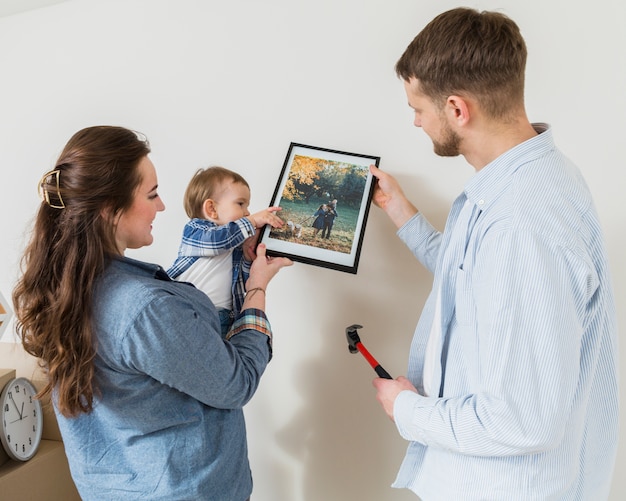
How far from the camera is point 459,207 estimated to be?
1.26 m

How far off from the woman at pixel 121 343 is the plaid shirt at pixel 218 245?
236 mm

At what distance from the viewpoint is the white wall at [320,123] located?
56.6 inches

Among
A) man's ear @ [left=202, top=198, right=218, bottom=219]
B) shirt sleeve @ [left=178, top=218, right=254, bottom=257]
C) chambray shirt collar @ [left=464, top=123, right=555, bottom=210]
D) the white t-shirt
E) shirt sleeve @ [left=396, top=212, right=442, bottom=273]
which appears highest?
chambray shirt collar @ [left=464, top=123, right=555, bottom=210]

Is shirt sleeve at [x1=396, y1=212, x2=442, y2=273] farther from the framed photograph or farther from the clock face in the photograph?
the clock face

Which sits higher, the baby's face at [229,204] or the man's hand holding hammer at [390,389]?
→ the baby's face at [229,204]

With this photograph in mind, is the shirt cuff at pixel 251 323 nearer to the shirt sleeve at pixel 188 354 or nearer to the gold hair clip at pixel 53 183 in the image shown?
the shirt sleeve at pixel 188 354

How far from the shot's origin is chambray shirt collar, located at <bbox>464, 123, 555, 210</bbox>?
1007 mm

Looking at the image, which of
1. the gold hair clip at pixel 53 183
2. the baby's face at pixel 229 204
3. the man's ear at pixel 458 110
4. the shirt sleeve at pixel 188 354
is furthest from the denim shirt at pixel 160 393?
the man's ear at pixel 458 110

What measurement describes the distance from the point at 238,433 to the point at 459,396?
0.59 m

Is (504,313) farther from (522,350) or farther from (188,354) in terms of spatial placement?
(188,354)

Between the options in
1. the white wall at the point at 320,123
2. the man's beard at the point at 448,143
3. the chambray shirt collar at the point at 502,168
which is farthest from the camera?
the white wall at the point at 320,123

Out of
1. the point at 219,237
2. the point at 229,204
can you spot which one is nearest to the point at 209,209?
the point at 229,204

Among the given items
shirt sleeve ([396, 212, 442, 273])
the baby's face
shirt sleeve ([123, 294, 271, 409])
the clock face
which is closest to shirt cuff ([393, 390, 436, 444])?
shirt sleeve ([123, 294, 271, 409])

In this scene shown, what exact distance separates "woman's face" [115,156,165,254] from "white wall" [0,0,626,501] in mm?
668
